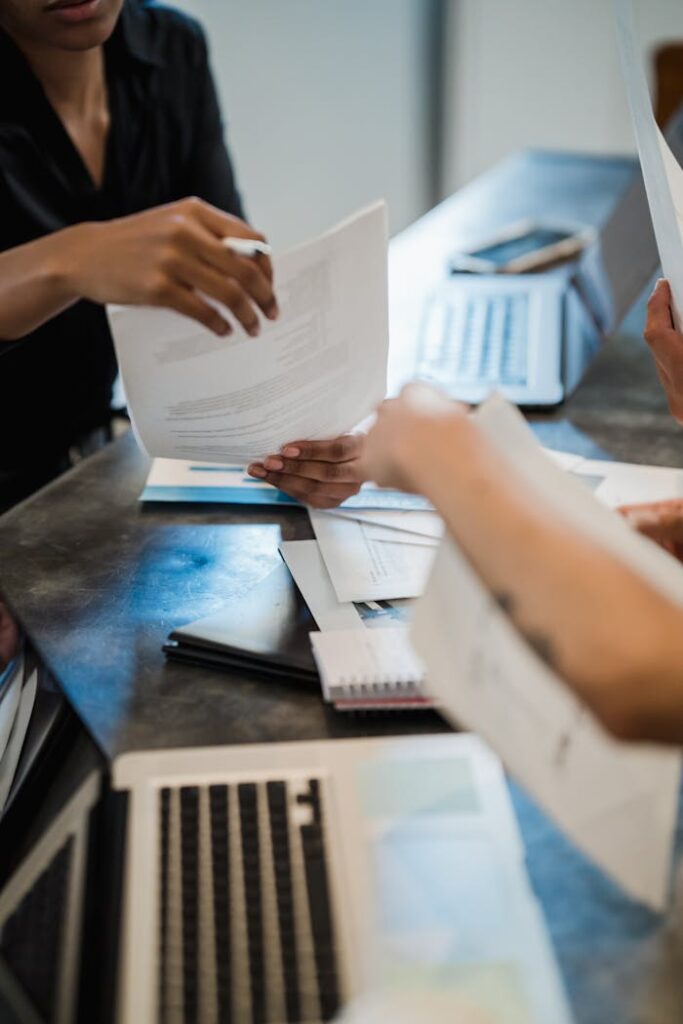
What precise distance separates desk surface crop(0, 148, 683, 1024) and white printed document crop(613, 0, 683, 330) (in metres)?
0.32

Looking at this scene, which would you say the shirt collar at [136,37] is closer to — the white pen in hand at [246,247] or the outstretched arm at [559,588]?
the white pen in hand at [246,247]

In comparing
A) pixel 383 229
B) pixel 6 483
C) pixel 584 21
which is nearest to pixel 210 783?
pixel 383 229

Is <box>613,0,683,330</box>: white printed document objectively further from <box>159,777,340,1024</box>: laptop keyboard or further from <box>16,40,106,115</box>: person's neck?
<box>16,40,106,115</box>: person's neck

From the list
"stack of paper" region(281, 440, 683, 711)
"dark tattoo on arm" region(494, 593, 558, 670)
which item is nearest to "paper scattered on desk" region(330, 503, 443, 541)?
"stack of paper" region(281, 440, 683, 711)

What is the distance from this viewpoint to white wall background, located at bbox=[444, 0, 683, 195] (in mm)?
3371

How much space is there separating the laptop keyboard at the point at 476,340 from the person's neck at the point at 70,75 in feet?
1.70

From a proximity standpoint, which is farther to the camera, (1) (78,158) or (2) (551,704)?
(1) (78,158)

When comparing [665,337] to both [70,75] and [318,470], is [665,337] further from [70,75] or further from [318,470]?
[70,75]

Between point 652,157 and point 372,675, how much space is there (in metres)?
0.49

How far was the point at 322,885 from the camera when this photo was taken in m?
0.65

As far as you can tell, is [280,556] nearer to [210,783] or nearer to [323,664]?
[323,664]

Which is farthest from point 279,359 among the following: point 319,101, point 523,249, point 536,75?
point 536,75

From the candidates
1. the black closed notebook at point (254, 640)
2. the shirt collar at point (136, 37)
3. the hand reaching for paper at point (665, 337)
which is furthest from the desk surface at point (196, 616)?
the shirt collar at point (136, 37)

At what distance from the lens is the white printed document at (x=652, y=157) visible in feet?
3.03
